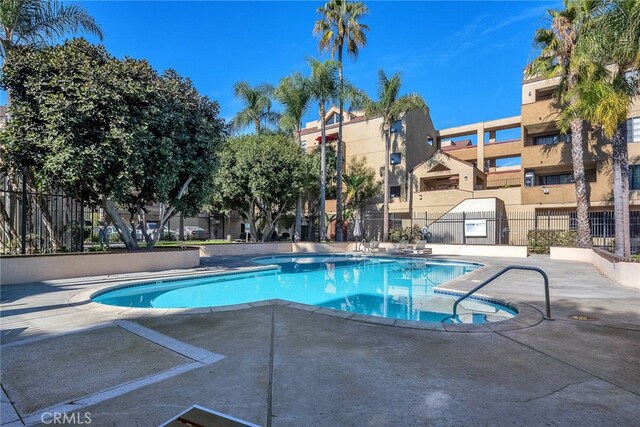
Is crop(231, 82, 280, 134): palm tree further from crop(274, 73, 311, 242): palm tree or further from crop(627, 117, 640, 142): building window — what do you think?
crop(627, 117, 640, 142): building window

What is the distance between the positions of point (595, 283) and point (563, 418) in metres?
9.32

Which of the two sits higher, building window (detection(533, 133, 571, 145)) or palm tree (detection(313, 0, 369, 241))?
palm tree (detection(313, 0, 369, 241))

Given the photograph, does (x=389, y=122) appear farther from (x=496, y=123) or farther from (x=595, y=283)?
(x=595, y=283)

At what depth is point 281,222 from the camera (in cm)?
3184

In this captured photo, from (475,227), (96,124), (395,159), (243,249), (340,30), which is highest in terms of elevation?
(340,30)

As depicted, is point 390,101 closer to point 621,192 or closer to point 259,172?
point 259,172

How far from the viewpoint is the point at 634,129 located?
21.3m

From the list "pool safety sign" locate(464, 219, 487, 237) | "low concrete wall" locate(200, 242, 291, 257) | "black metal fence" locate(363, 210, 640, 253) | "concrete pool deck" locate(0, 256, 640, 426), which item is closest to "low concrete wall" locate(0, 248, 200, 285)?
"concrete pool deck" locate(0, 256, 640, 426)

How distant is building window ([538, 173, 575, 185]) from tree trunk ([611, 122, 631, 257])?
11232 mm

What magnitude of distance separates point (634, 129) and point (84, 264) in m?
29.9

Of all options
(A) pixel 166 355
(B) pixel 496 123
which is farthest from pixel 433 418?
(B) pixel 496 123

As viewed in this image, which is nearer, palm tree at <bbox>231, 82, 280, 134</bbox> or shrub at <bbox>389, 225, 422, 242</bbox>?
shrub at <bbox>389, 225, 422, 242</bbox>

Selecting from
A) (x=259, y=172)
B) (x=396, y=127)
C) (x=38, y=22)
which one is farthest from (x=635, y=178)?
(x=38, y=22)

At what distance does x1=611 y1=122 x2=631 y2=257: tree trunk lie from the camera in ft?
42.6
